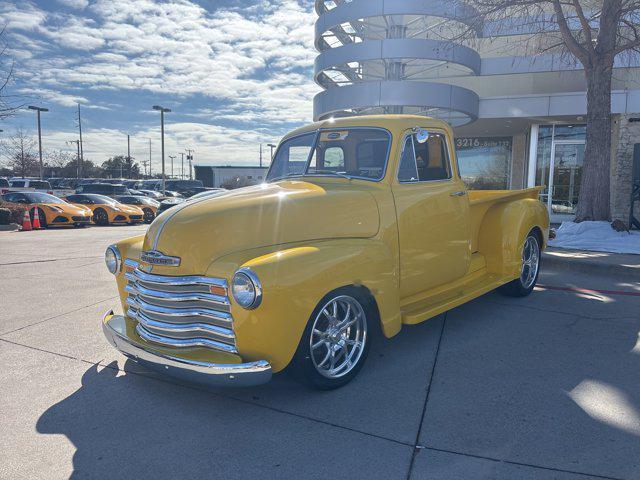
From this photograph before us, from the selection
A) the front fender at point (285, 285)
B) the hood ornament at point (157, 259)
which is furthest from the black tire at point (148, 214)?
the front fender at point (285, 285)

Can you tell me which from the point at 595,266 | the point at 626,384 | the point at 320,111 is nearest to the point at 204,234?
the point at 626,384

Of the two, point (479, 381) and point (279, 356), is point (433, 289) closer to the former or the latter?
point (479, 381)

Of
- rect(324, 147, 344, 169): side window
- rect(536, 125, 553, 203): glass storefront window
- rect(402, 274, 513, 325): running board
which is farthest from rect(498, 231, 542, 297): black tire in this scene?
rect(536, 125, 553, 203): glass storefront window

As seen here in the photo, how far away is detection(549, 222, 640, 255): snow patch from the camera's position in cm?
986

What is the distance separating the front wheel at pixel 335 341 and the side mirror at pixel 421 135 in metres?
1.71

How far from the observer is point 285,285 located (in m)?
3.03

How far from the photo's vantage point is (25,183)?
34.2 meters

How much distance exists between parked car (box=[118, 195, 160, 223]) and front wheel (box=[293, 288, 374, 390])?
839 inches

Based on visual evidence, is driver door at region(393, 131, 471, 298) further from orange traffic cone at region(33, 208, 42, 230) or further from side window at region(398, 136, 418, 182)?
orange traffic cone at region(33, 208, 42, 230)

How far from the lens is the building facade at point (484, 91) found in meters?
15.6

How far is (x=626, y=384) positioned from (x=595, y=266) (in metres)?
4.97

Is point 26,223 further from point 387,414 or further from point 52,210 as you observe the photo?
point 387,414

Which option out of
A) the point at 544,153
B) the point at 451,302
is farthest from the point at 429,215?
the point at 544,153

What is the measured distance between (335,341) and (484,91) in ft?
60.5
